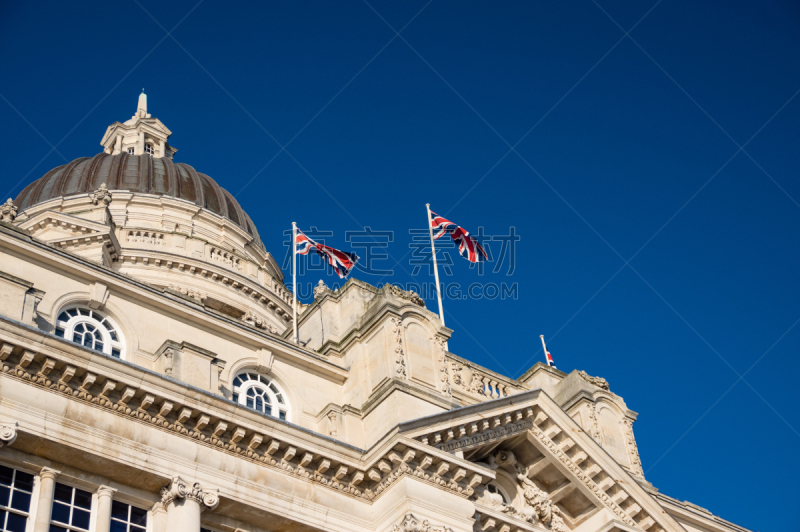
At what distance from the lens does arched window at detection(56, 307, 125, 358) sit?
979 inches

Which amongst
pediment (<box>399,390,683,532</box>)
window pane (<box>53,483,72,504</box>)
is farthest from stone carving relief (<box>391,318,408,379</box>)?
window pane (<box>53,483,72,504</box>)

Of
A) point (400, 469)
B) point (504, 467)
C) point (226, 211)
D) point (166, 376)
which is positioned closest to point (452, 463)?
point (400, 469)

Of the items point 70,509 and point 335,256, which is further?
point 335,256

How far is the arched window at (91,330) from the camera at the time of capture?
24859 millimetres

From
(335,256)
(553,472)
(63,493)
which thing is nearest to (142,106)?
(335,256)

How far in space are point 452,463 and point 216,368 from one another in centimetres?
636

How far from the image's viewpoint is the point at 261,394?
1089 inches

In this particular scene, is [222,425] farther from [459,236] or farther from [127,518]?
[459,236]

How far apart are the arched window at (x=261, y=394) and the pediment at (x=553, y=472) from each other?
5086 millimetres

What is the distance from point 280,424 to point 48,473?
18.0ft

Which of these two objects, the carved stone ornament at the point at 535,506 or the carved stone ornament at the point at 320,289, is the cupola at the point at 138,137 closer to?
the carved stone ornament at the point at 320,289

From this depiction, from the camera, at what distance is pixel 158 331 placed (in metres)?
26.6

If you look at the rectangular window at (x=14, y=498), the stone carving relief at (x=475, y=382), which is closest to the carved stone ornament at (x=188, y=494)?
the rectangular window at (x=14, y=498)

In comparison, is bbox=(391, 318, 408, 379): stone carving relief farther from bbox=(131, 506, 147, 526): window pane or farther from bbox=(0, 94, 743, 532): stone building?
bbox=(131, 506, 147, 526): window pane
